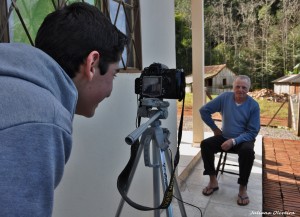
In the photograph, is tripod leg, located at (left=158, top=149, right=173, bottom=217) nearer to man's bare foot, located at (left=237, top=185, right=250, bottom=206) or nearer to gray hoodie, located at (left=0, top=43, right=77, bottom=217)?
gray hoodie, located at (left=0, top=43, right=77, bottom=217)

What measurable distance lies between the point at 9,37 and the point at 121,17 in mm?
905

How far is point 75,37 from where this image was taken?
24.4 inches

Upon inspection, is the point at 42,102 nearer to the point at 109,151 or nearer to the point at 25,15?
the point at 25,15

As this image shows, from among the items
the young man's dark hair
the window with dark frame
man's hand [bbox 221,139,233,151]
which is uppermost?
the window with dark frame

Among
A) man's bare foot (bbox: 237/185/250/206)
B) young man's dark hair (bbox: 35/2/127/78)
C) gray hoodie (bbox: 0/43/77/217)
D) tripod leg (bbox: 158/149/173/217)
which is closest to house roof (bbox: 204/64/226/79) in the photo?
man's bare foot (bbox: 237/185/250/206)

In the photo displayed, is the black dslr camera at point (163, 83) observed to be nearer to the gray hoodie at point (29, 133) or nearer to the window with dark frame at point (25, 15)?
the window with dark frame at point (25, 15)

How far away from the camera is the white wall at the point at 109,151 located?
139cm

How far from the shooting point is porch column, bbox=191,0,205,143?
4113 millimetres

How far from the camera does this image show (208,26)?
74.1ft

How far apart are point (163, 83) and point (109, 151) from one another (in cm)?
57

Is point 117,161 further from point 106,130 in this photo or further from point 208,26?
point 208,26

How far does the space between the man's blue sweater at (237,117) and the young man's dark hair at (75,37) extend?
2332 millimetres

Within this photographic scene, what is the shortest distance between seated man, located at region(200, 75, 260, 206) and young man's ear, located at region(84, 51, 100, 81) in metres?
2.29

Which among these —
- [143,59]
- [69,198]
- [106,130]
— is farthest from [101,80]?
[143,59]
